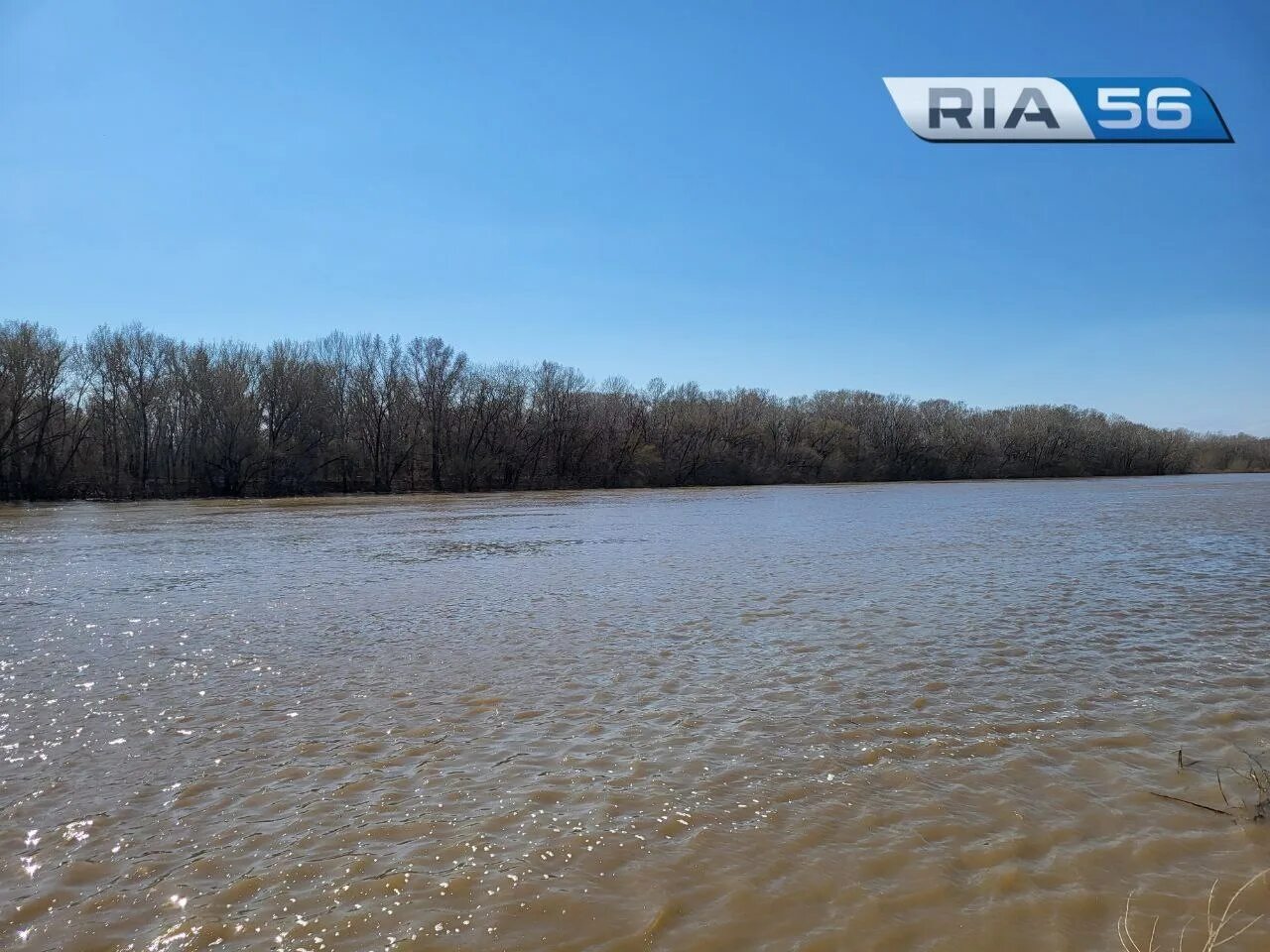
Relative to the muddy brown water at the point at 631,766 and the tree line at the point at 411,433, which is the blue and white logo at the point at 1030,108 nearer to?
the muddy brown water at the point at 631,766

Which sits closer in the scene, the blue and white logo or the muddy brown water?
the muddy brown water

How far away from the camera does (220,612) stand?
1144 centimetres

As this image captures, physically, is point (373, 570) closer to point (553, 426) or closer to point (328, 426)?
point (328, 426)

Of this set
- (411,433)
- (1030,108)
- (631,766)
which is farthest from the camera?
(411,433)

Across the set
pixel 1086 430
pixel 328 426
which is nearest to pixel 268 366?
pixel 328 426

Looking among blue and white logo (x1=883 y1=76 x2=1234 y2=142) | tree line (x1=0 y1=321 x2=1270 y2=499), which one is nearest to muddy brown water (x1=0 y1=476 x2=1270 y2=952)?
blue and white logo (x1=883 y1=76 x2=1234 y2=142)

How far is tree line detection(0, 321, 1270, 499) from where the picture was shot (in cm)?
5650

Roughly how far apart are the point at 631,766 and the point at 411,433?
234 ft

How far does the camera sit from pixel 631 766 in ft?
17.5

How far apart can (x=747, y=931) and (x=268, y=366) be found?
72889mm

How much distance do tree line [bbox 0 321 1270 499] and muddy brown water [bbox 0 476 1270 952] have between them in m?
54.0

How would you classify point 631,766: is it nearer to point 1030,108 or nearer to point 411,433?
point 1030,108

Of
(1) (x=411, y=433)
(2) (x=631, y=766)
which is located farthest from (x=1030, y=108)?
(1) (x=411, y=433)

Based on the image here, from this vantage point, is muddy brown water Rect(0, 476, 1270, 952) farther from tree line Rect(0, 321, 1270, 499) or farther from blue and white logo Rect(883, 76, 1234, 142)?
tree line Rect(0, 321, 1270, 499)
